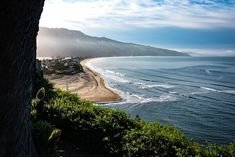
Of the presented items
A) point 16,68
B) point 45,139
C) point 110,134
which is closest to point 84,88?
point 110,134

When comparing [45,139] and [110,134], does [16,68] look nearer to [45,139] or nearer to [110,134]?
[45,139]

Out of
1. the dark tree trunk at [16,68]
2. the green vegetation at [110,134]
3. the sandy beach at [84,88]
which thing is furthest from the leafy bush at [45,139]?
the sandy beach at [84,88]

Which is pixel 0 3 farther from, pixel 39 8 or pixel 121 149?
pixel 121 149

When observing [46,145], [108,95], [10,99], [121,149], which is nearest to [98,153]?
[121,149]

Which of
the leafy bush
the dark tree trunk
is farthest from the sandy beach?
the dark tree trunk

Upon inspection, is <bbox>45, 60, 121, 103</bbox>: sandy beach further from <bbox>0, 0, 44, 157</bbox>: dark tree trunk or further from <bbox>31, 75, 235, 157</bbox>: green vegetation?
<bbox>0, 0, 44, 157</bbox>: dark tree trunk
